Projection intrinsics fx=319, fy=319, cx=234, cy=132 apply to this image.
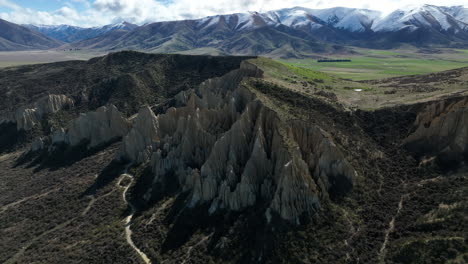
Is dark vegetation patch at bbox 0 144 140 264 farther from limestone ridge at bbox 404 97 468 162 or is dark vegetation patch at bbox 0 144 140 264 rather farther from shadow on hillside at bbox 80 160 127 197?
limestone ridge at bbox 404 97 468 162

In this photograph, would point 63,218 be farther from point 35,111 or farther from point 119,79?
point 119,79

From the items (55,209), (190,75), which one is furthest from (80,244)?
(190,75)

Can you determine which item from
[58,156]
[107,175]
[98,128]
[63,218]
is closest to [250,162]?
[107,175]

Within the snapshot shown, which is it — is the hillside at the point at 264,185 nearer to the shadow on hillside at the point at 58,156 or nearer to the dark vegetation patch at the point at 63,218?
the dark vegetation patch at the point at 63,218

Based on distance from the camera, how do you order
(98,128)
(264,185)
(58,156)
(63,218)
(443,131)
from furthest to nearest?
(98,128) < (58,156) < (63,218) < (443,131) < (264,185)

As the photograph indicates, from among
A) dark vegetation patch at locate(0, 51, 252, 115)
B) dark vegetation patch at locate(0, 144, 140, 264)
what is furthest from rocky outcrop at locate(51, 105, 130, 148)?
dark vegetation patch at locate(0, 51, 252, 115)

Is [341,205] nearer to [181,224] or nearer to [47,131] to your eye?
[181,224]
